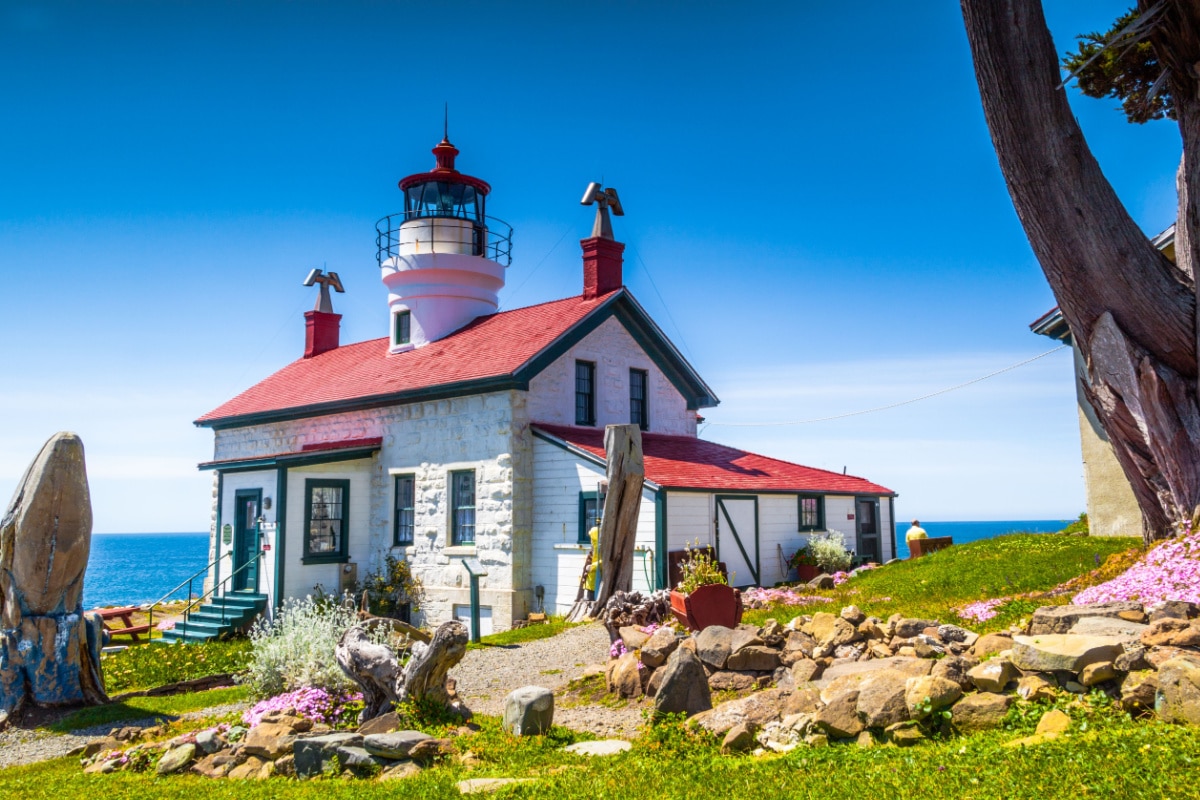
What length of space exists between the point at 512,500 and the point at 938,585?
8276mm

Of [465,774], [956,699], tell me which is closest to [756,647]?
[956,699]

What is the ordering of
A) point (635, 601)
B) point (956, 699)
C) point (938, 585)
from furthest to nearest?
point (938, 585)
point (635, 601)
point (956, 699)

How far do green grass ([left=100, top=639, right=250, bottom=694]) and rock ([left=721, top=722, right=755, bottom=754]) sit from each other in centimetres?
881

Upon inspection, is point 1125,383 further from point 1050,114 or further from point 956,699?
point 956,699

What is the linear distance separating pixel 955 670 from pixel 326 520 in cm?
1622

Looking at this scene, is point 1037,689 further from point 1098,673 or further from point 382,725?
point 382,725

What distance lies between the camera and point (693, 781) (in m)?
6.11

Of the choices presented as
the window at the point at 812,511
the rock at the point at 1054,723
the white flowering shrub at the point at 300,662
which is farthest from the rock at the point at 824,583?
the rock at the point at 1054,723

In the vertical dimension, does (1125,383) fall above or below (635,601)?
above

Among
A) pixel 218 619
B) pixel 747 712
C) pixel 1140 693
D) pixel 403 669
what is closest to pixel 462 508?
pixel 218 619

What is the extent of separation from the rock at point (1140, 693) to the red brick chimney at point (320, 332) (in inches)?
1022

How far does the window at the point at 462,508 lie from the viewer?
64.2 ft

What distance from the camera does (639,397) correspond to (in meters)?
22.2

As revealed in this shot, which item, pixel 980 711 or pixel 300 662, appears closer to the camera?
pixel 980 711
